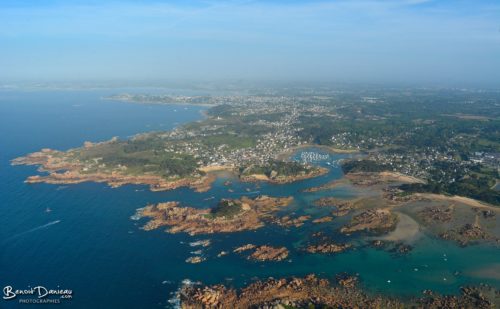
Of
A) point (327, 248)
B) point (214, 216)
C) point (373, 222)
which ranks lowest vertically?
point (327, 248)

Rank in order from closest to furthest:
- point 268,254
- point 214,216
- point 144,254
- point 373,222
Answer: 1. point 268,254
2. point 144,254
3. point 373,222
4. point 214,216

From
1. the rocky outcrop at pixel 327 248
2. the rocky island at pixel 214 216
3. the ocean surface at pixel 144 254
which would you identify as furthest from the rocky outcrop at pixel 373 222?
the rocky island at pixel 214 216

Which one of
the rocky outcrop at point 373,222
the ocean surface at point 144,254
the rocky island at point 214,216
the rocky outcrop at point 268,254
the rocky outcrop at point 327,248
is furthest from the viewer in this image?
the rocky island at point 214,216

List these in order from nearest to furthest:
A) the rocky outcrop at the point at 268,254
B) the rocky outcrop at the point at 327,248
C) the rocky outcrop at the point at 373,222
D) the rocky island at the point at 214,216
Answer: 1. the rocky outcrop at the point at 268,254
2. the rocky outcrop at the point at 327,248
3. the rocky outcrop at the point at 373,222
4. the rocky island at the point at 214,216

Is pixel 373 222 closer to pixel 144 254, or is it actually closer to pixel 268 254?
pixel 268 254

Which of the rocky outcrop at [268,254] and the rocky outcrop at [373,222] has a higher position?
the rocky outcrop at [373,222]

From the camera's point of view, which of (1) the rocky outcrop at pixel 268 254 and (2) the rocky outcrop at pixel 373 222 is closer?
(1) the rocky outcrop at pixel 268 254

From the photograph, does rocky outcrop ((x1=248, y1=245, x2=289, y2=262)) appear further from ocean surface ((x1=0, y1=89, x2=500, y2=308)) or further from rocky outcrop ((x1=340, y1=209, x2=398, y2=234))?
rocky outcrop ((x1=340, y1=209, x2=398, y2=234))

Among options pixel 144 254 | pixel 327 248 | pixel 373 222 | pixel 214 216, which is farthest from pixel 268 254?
pixel 373 222

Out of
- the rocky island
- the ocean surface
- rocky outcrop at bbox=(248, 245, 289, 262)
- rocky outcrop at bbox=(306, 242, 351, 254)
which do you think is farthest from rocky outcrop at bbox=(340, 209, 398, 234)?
the rocky island

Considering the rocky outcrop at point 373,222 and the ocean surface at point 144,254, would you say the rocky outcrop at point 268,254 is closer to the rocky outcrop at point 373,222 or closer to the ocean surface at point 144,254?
the ocean surface at point 144,254
